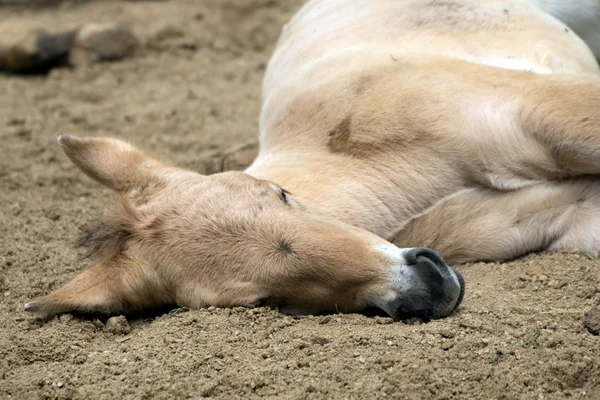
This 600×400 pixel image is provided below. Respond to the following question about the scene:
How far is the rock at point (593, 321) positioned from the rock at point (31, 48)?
6746 millimetres

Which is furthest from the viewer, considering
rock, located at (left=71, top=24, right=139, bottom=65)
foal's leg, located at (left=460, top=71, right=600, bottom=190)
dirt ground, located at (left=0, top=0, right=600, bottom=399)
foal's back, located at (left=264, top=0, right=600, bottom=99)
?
rock, located at (left=71, top=24, right=139, bottom=65)

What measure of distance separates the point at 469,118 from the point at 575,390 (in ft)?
5.14

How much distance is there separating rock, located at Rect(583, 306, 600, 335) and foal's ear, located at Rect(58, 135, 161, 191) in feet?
7.26

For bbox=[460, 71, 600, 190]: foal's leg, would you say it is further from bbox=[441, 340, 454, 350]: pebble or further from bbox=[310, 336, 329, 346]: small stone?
bbox=[310, 336, 329, 346]: small stone

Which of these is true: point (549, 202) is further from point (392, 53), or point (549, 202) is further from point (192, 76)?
point (192, 76)

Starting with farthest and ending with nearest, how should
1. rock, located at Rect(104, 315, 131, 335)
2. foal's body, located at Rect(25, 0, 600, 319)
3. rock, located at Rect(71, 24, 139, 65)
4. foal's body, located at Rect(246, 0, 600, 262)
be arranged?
rock, located at Rect(71, 24, 139, 65), foal's body, located at Rect(246, 0, 600, 262), rock, located at Rect(104, 315, 131, 335), foal's body, located at Rect(25, 0, 600, 319)

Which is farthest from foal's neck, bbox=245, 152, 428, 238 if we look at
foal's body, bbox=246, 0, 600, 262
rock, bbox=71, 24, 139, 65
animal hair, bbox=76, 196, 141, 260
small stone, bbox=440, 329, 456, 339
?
rock, bbox=71, 24, 139, 65

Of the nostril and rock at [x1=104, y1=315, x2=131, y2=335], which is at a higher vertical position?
the nostril

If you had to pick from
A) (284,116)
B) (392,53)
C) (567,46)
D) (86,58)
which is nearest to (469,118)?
(392,53)

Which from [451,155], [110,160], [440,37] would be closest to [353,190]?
→ [451,155]

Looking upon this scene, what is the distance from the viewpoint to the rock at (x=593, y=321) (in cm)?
326

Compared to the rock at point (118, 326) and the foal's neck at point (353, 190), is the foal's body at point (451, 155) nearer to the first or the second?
the foal's neck at point (353, 190)

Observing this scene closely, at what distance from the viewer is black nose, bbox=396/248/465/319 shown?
3270 millimetres

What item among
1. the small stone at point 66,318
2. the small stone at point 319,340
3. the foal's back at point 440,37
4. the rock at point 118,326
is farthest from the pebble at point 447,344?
the foal's back at point 440,37
